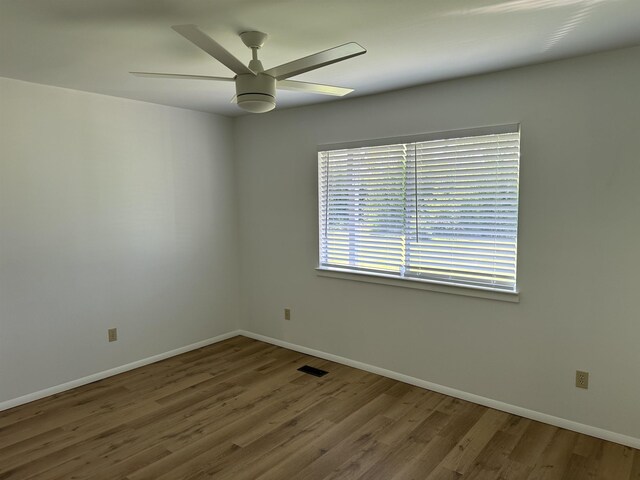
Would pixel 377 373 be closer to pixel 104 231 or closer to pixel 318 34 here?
pixel 104 231

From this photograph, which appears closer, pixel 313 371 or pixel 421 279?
pixel 421 279

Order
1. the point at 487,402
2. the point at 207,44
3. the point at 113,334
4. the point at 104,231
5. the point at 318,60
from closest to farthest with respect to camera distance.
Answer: the point at 207,44 → the point at 318,60 → the point at 487,402 → the point at 104,231 → the point at 113,334

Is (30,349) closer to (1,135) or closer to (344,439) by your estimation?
(1,135)

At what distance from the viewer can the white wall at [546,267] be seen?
8.21ft

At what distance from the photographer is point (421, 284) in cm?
331

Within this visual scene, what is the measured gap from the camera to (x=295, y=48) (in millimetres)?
2361

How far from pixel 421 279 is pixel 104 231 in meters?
2.59

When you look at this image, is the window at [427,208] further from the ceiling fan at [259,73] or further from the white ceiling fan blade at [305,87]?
the ceiling fan at [259,73]

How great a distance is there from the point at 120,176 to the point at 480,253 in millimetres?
2933

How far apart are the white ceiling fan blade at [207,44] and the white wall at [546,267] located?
1.71 metres

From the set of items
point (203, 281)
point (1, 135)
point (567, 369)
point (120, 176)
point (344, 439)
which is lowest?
point (344, 439)

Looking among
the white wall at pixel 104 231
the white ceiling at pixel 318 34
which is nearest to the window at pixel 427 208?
the white ceiling at pixel 318 34

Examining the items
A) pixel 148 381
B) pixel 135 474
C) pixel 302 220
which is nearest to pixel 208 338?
pixel 148 381

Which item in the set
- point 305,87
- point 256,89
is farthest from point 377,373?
point 256,89
